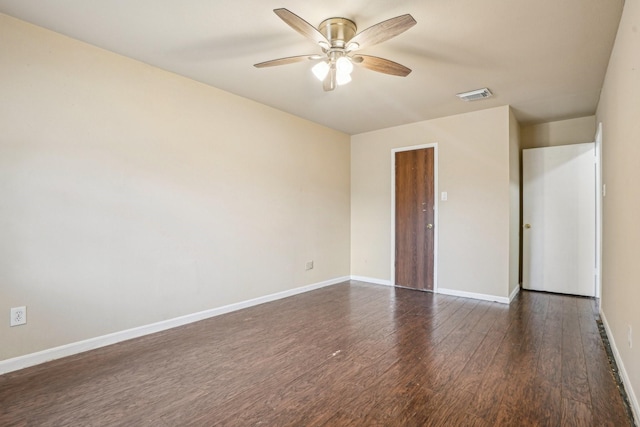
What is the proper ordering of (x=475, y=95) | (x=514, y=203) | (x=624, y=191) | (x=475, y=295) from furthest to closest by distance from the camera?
(x=514, y=203), (x=475, y=295), (x=475, y=95), (x=624, y=191)

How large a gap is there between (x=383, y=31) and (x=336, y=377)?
2247 mm

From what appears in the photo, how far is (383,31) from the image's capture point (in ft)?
6.57

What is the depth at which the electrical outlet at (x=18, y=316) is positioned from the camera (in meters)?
2.28

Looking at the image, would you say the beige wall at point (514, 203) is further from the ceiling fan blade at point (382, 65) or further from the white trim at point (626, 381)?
the ceiling fan blade at point (382, 65)

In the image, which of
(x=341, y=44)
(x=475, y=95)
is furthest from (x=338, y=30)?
(x=475, y=95)

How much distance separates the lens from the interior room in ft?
7.07

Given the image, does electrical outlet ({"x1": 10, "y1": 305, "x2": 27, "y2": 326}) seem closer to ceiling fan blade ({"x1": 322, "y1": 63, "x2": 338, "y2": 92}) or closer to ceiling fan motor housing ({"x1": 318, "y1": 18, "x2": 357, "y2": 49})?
ceiling fan blade ({"x1": 322, "y1": 63, "x2": 338, "y2": 92})

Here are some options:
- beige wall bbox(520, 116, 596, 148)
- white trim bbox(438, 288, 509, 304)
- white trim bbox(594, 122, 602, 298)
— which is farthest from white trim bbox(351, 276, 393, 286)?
beige wall bbox(520, 116, 596, 148)

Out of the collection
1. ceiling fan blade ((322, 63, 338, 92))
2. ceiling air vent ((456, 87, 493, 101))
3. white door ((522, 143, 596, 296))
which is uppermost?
ceiling air vent ((456, 87, 493, 101))

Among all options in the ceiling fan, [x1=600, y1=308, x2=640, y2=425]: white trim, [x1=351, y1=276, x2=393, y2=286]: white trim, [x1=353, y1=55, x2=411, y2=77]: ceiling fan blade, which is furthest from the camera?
[x1=351, y1=276, x2=393, y2=286]: white trim

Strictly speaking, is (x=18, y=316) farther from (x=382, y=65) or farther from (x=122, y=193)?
(x=382, y=65)

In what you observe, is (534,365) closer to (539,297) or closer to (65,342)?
(539,297)

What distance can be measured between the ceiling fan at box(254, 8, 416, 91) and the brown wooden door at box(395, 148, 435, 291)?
246 cm

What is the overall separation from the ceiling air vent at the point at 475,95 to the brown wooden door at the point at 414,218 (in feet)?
3.34
